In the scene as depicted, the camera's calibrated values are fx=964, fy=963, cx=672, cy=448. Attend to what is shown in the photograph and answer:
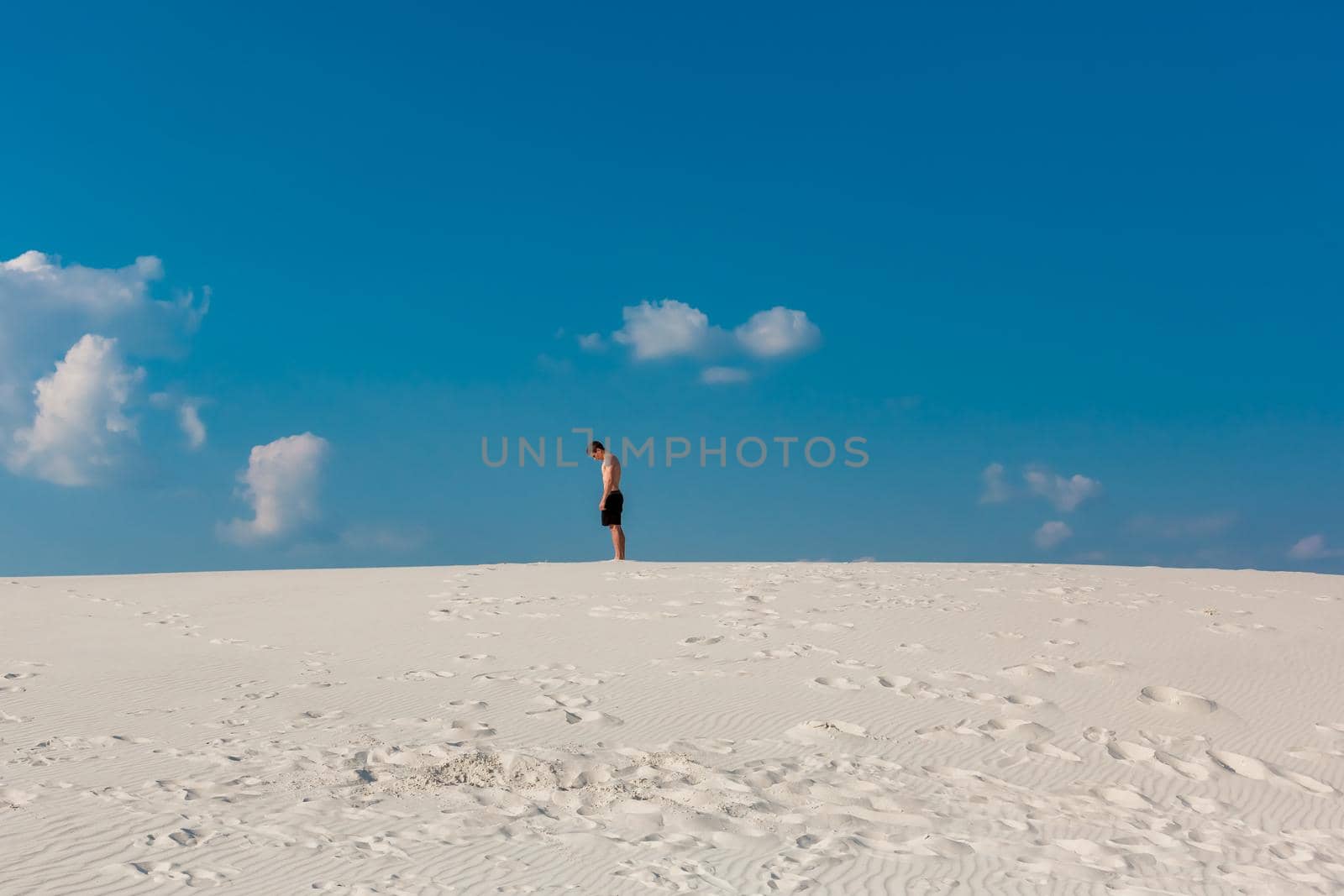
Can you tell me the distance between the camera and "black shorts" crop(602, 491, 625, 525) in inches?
583

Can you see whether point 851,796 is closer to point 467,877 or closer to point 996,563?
point 467,877

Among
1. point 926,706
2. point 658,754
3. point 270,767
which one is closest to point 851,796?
point 658,754

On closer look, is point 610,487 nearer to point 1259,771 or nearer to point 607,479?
point 607,479

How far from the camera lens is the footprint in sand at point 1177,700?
7.21 m

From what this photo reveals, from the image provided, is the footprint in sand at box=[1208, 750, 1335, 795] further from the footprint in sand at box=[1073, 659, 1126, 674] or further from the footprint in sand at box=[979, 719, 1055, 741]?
the footprint in sand at box=[1073, 659, 1126, 674]

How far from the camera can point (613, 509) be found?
14.9 meters

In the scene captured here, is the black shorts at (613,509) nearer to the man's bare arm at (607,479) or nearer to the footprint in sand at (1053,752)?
the man's bare arm at (607,479)

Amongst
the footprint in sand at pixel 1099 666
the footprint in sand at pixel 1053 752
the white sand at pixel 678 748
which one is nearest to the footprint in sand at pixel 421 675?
the white sand at pixel 678 748

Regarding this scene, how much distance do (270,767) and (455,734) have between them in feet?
3.70

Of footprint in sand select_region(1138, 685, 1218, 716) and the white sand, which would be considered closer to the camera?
the white sand

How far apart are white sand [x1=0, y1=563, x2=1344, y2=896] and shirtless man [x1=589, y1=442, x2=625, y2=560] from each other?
12.0ft

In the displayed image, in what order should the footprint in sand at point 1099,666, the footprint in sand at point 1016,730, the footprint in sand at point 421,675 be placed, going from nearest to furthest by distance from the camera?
the footprint in sand at point 1016,730
the footprint in sand at point 421,675
the footprint in sand at point 1099,666

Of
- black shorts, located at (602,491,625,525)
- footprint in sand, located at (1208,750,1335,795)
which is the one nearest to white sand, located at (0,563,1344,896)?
footprint in sand, located at (1208,750,1335,795)

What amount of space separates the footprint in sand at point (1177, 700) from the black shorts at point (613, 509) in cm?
862
